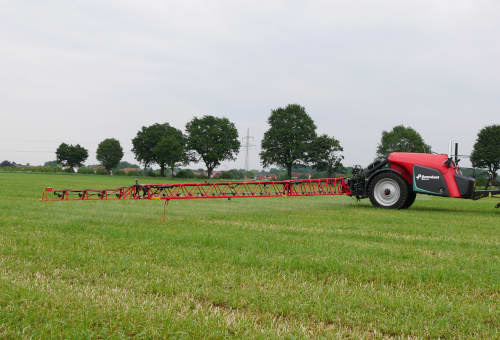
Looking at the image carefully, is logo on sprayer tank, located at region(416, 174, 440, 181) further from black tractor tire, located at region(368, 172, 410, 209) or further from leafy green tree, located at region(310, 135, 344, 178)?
leafy green tree, located at region(310, 135, 344, 178)

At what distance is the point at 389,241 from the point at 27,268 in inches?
245

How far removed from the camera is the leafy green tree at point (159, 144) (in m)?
85.3

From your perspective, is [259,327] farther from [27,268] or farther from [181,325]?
[27,268]

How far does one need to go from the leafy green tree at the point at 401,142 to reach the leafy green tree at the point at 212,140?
104 ft

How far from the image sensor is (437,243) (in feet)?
24.7

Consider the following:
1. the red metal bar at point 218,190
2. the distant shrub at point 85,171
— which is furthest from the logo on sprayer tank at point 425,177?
the distant shrub at point 85,171

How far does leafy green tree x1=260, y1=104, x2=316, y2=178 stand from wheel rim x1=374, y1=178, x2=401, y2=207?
54.0m

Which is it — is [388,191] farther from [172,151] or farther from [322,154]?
[172,151]

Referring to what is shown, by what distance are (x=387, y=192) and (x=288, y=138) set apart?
5506 cm

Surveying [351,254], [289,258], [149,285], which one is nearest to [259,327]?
[149,285]

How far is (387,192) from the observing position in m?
14.9

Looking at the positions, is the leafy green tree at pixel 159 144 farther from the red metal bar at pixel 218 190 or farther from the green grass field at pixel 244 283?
the green grass field at pixel 244 283

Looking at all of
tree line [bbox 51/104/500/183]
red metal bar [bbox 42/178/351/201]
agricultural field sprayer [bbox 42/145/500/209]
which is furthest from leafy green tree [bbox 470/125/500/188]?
red metal bar [bbox 42/178/351/201]

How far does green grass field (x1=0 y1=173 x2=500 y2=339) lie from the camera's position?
11.3ft
